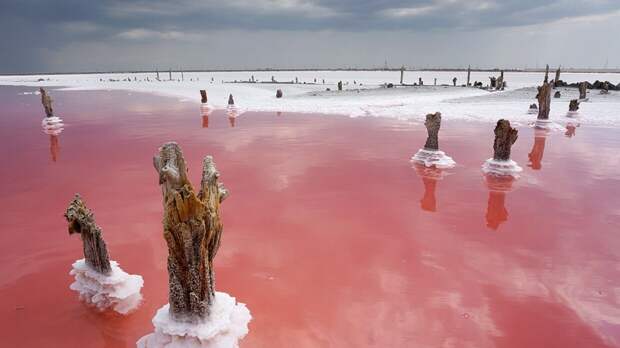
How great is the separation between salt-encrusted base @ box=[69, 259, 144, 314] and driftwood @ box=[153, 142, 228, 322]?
1.58 m

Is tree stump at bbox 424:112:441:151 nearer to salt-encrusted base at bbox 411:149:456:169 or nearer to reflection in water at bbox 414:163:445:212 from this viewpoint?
salt-encrusted base at bbox 411:149:456:169

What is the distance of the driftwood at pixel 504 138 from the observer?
12906mm

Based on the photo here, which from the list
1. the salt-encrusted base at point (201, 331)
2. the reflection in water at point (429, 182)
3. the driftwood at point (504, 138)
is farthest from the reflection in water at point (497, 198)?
the salt-encrusted base at point (201, 331)

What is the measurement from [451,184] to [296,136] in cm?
1008

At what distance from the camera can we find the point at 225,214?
9828 millimetres

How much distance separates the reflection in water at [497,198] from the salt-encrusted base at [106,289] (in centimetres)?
782

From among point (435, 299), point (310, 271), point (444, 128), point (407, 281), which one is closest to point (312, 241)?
point (310, 271)

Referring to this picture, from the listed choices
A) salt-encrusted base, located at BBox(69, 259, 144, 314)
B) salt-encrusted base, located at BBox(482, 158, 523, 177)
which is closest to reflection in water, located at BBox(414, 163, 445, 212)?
salt-encrusted base, located at BBox(482, 158, 523, 177)

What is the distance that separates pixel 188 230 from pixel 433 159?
11500 millimetres

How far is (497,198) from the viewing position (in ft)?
36.0

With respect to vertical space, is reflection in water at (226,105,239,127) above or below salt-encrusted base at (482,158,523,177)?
above

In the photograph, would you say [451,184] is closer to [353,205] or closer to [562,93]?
[353,205]

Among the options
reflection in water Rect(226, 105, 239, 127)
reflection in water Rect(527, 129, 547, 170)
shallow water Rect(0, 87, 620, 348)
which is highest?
reflection in water Rect(226, 105, 239, 127)

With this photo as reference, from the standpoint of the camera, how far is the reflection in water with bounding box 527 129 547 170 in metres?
14.8
